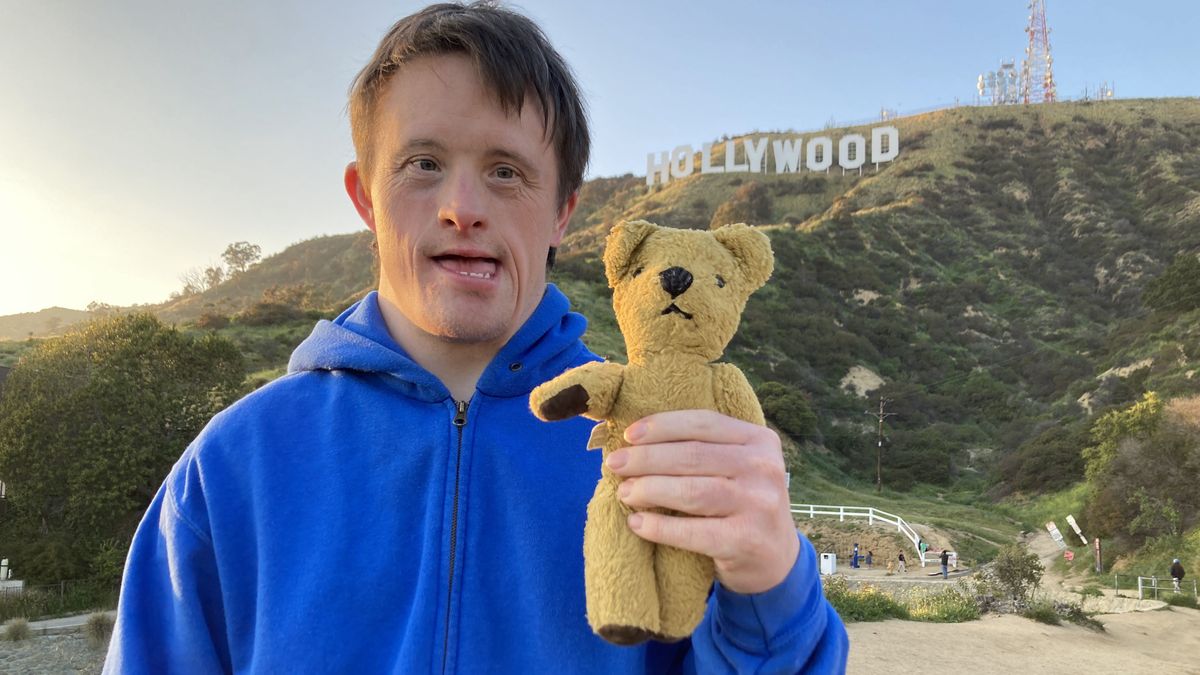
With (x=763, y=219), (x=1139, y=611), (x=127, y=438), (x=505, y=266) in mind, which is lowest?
(x=1139, y=611)

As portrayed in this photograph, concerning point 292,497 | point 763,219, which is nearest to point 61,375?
point 292,497

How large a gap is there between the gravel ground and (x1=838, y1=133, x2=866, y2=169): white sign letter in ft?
219

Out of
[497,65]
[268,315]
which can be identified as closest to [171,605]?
[497,65]

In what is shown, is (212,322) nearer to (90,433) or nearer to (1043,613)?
(90,433)

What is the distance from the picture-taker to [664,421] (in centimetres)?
104

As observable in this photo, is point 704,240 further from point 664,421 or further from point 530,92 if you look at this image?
point 530,92

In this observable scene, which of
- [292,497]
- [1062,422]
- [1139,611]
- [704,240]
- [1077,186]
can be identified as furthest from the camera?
[1077,186]

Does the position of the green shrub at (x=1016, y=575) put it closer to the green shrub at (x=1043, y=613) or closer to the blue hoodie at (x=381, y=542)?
the green shrub at (x=1043, y=613)

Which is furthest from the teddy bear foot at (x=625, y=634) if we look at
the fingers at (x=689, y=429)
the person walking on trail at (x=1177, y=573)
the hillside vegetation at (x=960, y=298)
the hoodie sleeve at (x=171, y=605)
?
the hillside vegetation at (x=960, y=298)

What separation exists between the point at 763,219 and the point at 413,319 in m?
60.8

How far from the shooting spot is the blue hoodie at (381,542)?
1.35 metres

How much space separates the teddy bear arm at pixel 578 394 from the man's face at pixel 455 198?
433 mm

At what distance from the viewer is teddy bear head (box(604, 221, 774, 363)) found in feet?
3.74

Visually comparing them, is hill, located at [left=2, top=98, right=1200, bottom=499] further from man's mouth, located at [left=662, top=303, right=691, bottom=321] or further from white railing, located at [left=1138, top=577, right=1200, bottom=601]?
man's mouth, located at [left=662, top=303, right=691, bottom=321]
